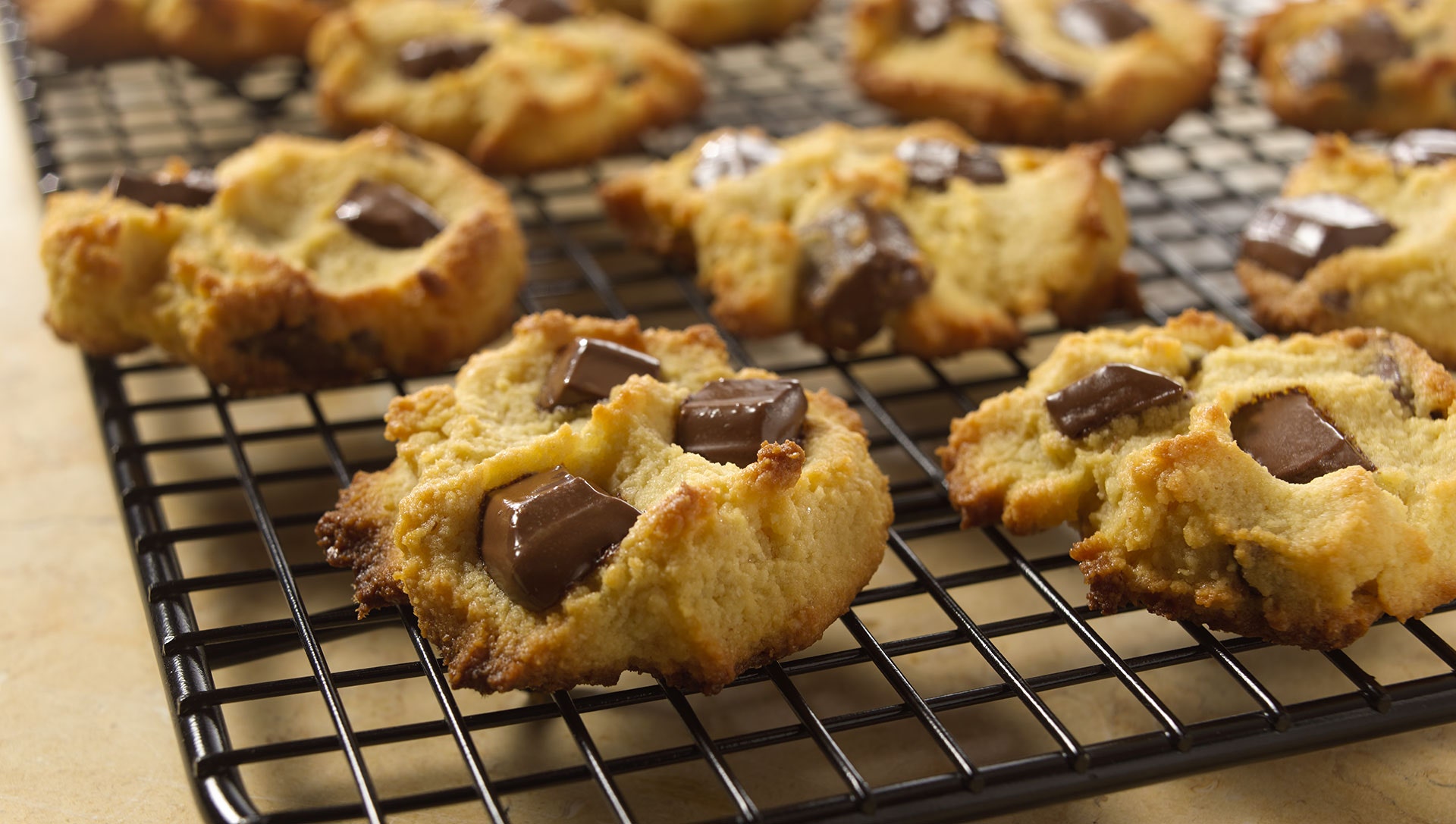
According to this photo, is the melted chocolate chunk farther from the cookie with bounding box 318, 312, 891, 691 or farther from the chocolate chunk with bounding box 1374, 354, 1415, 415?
the cookie with bounding box 318, 312, 891, 691

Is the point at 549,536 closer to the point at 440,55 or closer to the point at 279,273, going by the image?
the point at 279,273

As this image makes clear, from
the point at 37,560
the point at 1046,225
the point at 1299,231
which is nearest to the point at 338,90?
the point at 37,560

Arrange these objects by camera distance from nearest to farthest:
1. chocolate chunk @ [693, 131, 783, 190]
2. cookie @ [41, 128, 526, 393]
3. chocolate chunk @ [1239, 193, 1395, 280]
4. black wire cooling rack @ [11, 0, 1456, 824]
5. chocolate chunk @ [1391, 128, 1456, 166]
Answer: black wire cooling rack @ [11, 0, 1456, 824], cookie @ [41, 128, 526, 393], chocolate chunk @ [1239, 193, 1395, 280], chocolate chunk @ [1391, 128, 1456, 166], chocolate chunk @ [693, 131, 783, 190]

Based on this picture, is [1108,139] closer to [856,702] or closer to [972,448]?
[972,448]

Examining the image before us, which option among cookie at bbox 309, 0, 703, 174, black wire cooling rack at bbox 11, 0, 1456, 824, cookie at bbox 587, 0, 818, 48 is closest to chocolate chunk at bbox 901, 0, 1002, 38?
cookie at bbox 587, 0, 818, 48

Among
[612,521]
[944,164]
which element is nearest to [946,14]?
[944,164]

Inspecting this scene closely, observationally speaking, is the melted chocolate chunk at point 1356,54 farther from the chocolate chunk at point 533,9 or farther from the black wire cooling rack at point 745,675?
the chocolate chunk at point 533,9
